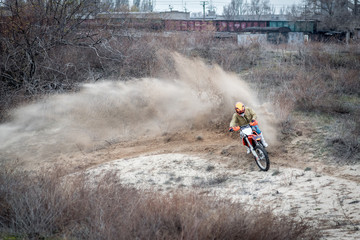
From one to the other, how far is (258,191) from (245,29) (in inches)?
1710

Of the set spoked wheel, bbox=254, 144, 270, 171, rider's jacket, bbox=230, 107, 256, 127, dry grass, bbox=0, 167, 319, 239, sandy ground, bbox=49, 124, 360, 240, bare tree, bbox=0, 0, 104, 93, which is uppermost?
bare tree, bbox=0, 0, 104, 93

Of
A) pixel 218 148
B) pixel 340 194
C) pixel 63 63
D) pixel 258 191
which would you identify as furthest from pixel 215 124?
pixel 63 63

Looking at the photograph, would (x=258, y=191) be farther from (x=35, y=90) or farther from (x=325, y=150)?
(x=35, y=90)

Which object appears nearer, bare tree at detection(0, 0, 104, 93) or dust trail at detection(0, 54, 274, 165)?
dust trail at detection(0, 54, 274, 165)

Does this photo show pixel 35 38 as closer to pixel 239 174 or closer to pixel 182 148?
pixel 182 148

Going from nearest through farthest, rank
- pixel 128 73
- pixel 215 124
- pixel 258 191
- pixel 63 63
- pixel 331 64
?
pixel 258 191, pixel 215 124, pixel 63 63, pixel 128 73, pixel 331 64

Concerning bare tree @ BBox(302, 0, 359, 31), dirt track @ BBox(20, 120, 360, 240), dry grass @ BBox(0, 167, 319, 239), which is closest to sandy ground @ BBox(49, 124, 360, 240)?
dirt track @ BBox(20, 120, 360, 240)

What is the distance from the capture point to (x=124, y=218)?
529 cm

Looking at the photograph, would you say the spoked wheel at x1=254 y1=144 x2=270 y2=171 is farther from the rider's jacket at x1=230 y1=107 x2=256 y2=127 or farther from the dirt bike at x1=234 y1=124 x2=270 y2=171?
the rider's jacket at x1=230 y1=107 x2=256 y2=127

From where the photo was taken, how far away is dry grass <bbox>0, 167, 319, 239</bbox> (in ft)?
16.3

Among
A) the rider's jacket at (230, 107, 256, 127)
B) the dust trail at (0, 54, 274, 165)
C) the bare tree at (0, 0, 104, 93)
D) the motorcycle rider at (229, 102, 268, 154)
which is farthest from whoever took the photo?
the bare tree at (0, 0, 104, 93)

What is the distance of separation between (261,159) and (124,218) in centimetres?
560

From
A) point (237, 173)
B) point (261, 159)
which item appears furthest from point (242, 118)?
point (237, 173)

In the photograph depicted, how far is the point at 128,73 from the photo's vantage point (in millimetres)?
19609
